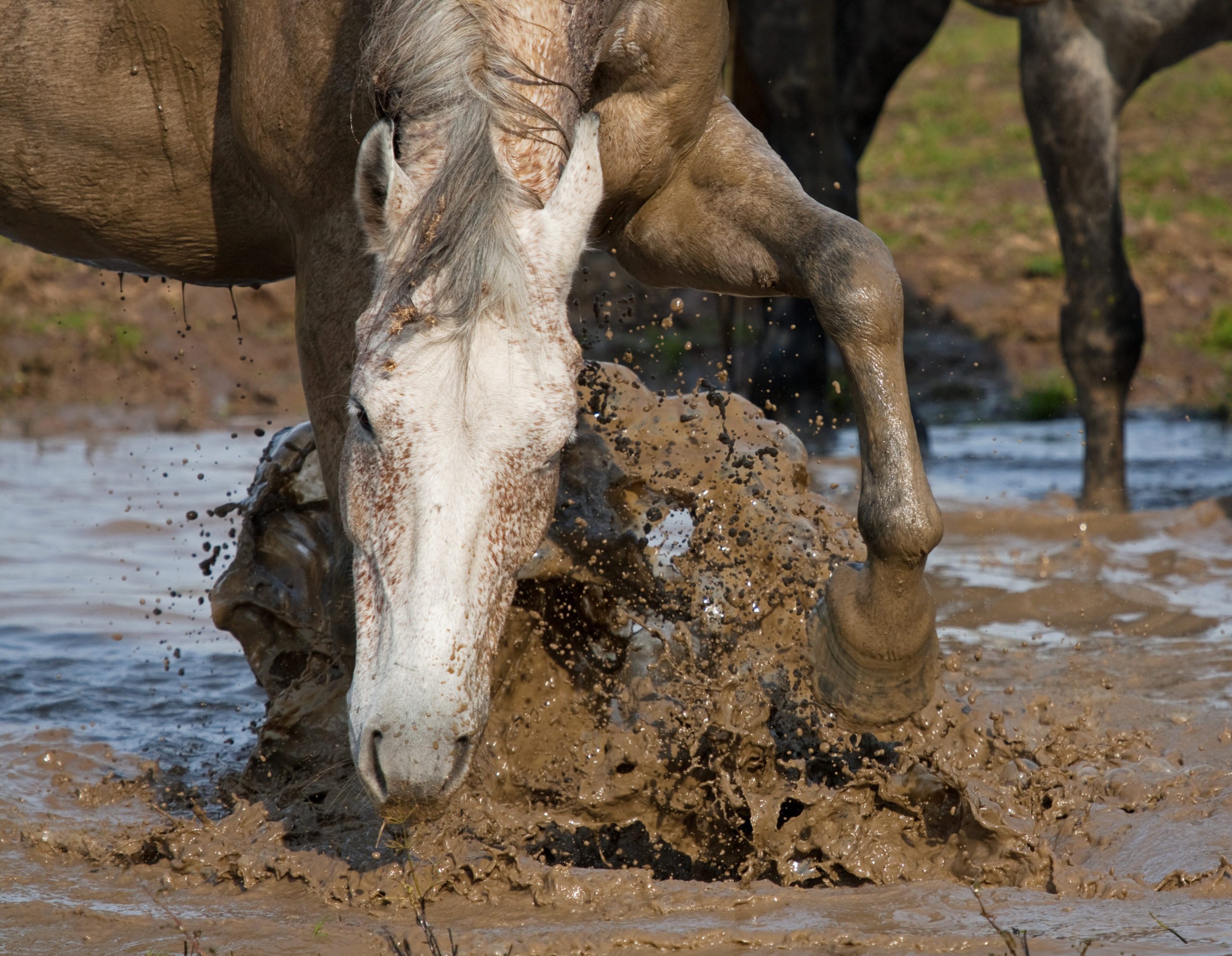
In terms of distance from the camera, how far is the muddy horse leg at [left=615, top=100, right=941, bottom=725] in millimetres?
2998

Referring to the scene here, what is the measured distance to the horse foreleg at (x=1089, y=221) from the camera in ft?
20.1

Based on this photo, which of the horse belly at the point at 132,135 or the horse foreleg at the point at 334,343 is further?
the horse belly at the point at 132,135

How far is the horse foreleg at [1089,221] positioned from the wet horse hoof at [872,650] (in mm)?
3250

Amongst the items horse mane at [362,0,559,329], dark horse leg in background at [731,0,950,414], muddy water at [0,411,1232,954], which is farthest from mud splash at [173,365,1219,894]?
dark horse leg in background at [731,0,950,414]

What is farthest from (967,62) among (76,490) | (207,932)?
(207,932)

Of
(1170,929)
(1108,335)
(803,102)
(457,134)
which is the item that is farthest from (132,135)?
(1108,335)

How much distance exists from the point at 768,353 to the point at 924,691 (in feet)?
12.9

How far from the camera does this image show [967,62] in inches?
580

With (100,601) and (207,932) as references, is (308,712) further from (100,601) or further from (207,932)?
(100,601)

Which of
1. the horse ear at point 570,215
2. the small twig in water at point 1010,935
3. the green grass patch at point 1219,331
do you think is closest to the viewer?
the small twig in water at point 1010,935

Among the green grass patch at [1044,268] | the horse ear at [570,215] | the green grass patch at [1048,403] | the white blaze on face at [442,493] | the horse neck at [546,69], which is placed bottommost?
the green grass patch at [1048,403]

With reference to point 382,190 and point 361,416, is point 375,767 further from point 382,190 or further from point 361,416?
point 382,190

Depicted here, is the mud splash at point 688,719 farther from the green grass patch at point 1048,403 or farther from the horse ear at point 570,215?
the green grass patch at point 1048,403

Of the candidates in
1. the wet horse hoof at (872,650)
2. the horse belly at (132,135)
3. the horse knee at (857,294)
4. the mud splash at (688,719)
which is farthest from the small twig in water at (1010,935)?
the horse belly at (132,135)
